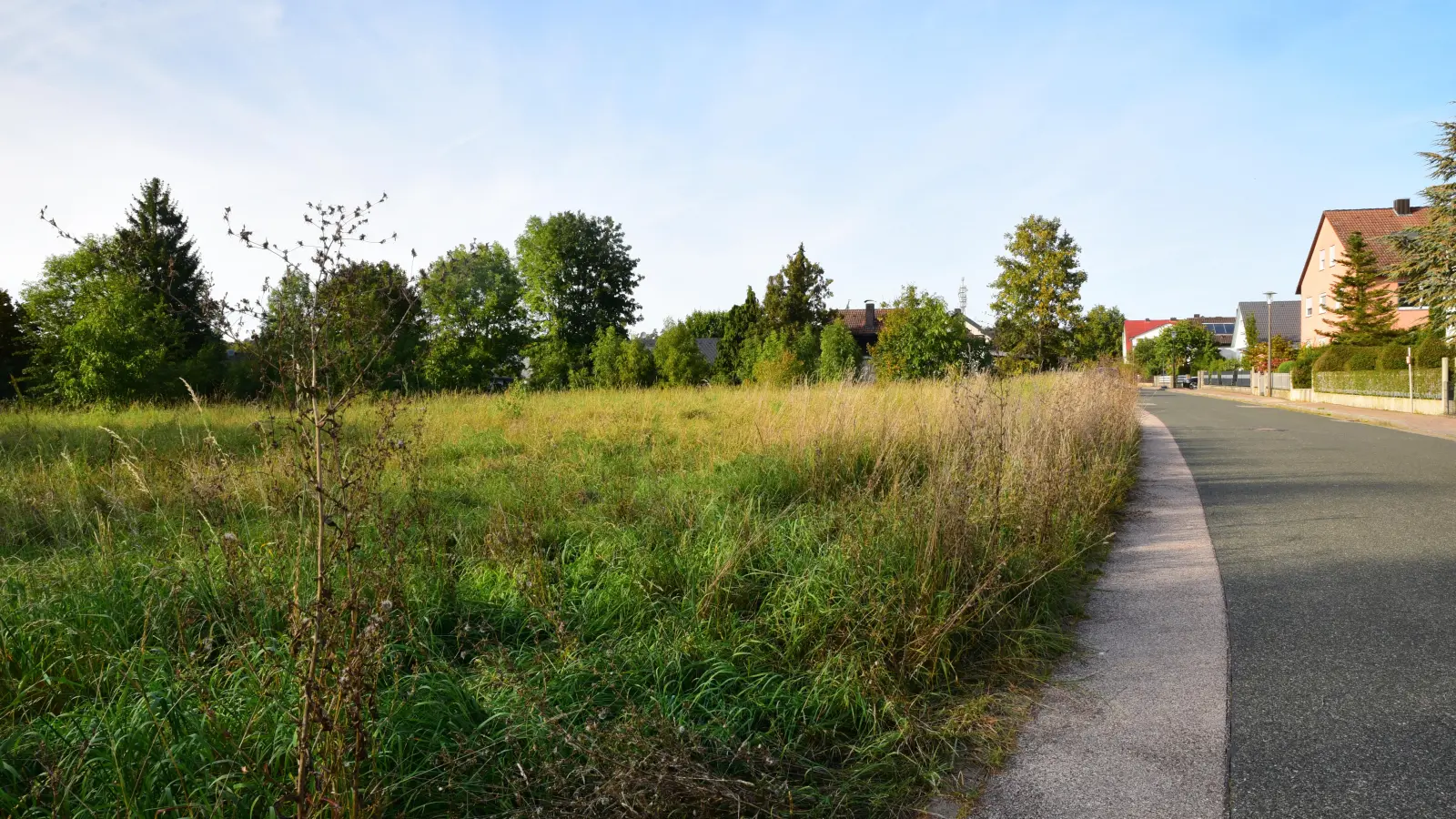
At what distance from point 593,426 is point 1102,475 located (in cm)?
718

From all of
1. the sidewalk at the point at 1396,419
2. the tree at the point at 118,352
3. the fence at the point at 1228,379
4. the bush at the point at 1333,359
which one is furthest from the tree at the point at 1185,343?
the tree at the point at 118,352

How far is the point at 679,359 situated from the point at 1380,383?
2850cm

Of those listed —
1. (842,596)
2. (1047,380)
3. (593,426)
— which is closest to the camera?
(842,596)

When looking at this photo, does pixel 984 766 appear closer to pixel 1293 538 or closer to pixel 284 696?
pixel 284 696

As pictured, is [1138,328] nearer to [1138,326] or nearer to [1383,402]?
[1138,326]

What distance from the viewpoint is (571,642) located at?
132 inches

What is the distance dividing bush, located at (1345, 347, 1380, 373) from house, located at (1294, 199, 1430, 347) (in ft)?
59.8

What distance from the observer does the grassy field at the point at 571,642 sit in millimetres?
2361

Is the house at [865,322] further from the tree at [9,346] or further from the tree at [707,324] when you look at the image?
the tree at [9,346]

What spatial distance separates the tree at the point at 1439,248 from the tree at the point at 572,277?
39695 mm

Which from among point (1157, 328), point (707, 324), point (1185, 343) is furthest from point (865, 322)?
point (1157, 328)

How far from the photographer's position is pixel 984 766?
2814 millimetres

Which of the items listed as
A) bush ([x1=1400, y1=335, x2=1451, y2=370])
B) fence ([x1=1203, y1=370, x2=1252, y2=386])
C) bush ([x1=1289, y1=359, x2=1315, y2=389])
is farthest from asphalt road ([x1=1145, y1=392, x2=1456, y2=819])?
fence ([x1=1203, y1=370, x2=1252, y2=386])

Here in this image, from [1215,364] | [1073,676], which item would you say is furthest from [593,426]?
[1215,364]
